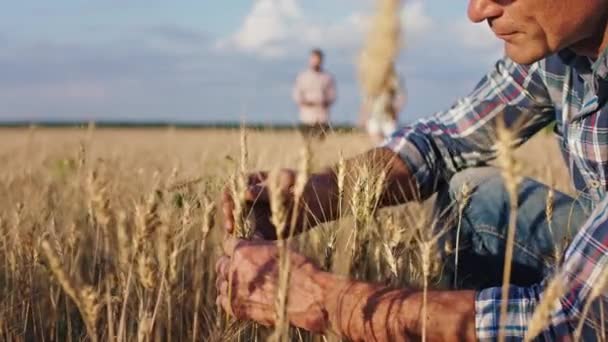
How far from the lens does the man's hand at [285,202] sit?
1.52 metres

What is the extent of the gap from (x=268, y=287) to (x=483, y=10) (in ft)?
2.34

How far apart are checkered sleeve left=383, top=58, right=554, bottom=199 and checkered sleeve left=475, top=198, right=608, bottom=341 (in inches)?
34.5

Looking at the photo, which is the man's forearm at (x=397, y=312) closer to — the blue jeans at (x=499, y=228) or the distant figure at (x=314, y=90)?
the blue jeans at (x=499, y=228)

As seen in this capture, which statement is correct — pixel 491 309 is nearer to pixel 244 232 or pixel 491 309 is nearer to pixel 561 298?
pixel 561 298

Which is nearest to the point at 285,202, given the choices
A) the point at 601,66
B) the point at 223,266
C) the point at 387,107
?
the point at 223,266

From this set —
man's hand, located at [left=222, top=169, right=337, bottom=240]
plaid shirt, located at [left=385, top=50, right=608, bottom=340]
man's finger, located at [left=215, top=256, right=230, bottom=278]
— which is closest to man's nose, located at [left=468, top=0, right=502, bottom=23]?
plaid shirt, located at [left=385, top=50, right=608, bottom=340]

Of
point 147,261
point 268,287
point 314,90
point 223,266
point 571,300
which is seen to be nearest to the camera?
point 147,261

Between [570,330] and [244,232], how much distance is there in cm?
56

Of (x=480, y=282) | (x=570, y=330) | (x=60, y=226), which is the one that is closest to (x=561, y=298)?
(x=570, y=330)

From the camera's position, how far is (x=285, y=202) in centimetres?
171

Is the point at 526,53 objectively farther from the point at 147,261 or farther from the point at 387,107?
the point at 387,107

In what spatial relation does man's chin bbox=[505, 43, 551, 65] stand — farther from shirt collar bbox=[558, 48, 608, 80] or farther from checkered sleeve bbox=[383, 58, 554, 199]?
checkered sleeve bbox=[383, 58, 554, 199]

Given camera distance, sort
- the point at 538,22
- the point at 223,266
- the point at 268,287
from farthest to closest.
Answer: the point at 538,22, the point at 223,266, the point at 268,287

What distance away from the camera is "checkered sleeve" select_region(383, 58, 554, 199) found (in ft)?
6.68
